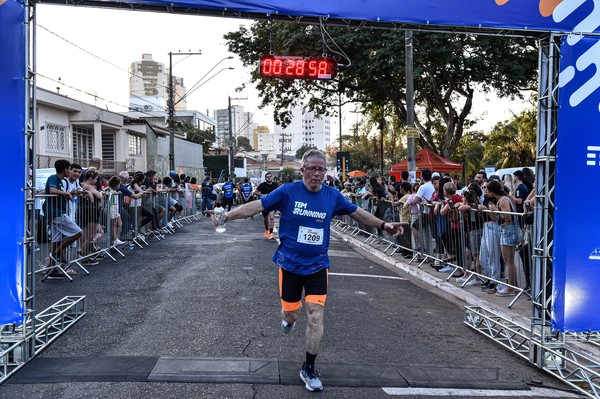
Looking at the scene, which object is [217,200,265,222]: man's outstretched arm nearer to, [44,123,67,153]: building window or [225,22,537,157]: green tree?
[225,22,537,157]: green tree

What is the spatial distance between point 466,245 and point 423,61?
14.6 metres

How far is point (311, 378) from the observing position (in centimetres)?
464

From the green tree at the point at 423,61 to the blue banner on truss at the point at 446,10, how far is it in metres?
14.8

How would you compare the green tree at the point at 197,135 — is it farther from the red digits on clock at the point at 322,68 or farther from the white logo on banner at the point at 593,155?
the white logo on banner at the point at 593,155

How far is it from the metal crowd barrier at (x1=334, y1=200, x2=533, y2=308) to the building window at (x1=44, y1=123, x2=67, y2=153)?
2243 cm

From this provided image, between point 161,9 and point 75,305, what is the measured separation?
362 cm

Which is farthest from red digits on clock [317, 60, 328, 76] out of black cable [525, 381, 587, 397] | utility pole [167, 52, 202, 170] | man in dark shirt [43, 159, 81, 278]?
utility pole [167, 52, 202, 170]

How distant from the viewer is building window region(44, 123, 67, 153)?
96.8 ft

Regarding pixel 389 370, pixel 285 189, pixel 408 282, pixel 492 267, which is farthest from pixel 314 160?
pixel 408 282

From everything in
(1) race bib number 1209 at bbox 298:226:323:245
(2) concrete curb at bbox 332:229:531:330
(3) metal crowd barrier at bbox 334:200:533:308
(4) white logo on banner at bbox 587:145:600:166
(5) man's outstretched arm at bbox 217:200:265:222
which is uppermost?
(4) white logo on banner at bbox 587:145:600:166

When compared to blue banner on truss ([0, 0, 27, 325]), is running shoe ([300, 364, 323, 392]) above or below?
below

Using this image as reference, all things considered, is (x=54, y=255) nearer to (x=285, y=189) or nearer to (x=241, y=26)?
(x=285, y=189)

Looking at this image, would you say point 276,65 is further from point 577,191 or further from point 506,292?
point 577,191

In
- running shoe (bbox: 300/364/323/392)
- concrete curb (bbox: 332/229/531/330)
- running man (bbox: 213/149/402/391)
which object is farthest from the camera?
concrete curb (bbox: 332/229/531/330)
